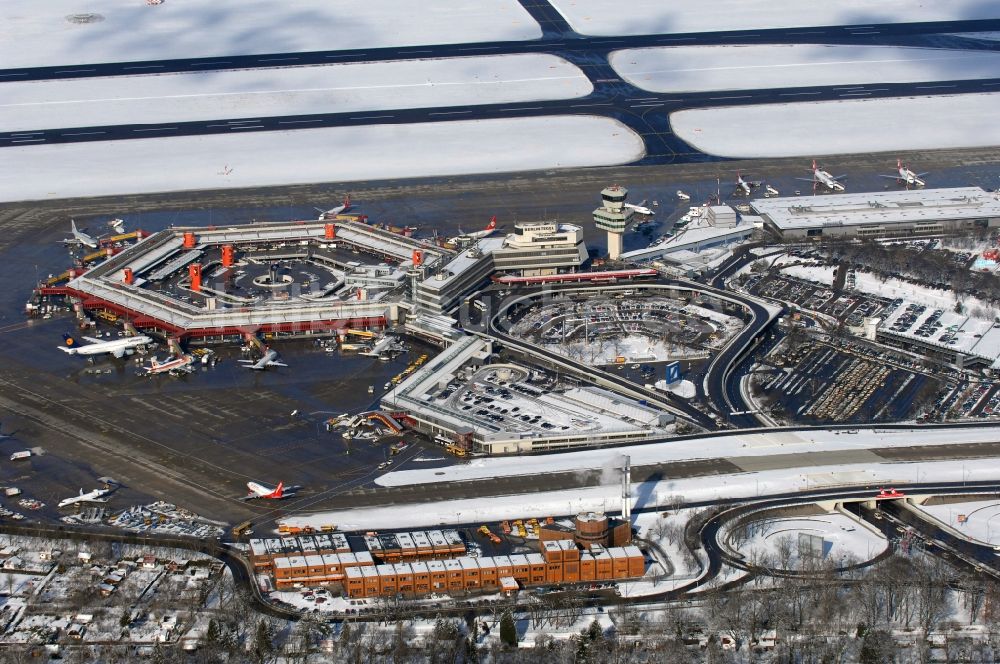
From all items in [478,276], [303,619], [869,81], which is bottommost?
[303,619]

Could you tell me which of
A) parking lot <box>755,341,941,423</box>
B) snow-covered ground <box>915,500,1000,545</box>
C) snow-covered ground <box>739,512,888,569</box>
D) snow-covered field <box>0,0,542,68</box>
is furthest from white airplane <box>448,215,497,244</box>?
snow-covered field <box>0,0,542,68</box>

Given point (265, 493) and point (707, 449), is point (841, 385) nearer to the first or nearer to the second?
point (707, 449)

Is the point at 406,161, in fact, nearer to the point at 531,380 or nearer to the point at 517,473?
the point at 531,380

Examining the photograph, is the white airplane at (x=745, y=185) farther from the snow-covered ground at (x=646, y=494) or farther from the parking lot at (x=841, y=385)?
the snow-covered ground at (x=646, y=494)

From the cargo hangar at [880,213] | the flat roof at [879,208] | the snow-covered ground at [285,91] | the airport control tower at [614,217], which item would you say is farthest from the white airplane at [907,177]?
the snow-covered ground at [285,91]

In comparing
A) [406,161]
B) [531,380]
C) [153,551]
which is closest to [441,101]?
[406,161]

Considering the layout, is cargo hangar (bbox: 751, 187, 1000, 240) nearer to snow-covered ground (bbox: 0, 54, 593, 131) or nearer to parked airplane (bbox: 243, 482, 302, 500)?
snow-covered ground (bbox: 0, 54, 593, 131)
